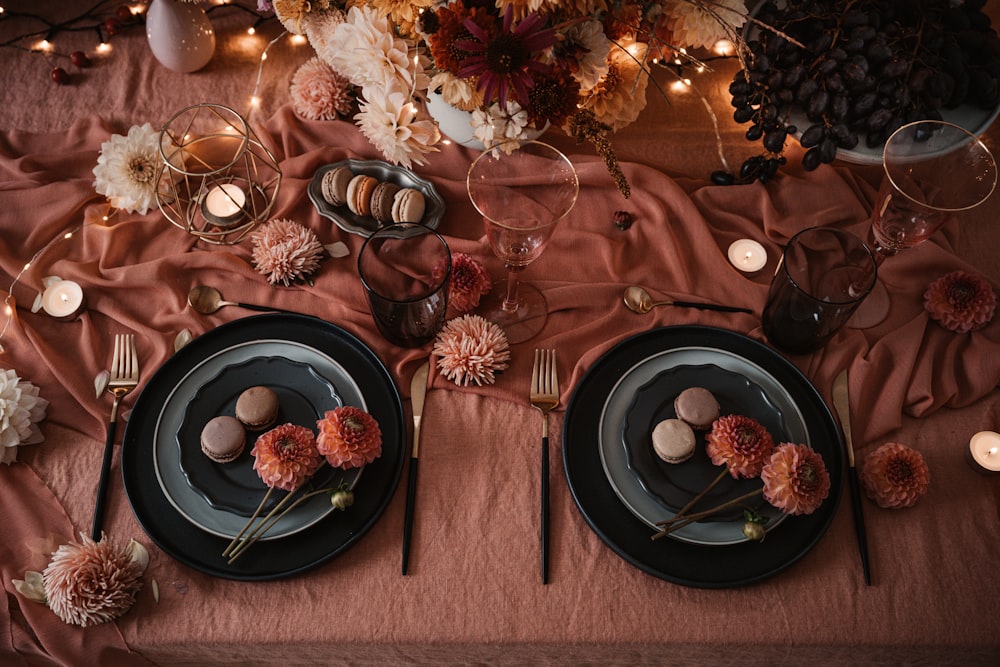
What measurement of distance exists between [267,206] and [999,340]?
1060mm

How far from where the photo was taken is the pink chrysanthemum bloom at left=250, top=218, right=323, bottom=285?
103 cm

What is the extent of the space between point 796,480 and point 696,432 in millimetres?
141

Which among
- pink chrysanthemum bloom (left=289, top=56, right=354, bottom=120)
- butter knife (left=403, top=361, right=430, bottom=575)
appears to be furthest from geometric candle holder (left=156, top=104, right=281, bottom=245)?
butter knife (left=403, top=361, right=430, bottom=575)

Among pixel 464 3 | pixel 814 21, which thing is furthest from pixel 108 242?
pixel 814 21

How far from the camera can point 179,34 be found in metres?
1.22

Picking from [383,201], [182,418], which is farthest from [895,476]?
[182,418]

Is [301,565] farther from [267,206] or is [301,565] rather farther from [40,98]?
[40,98]

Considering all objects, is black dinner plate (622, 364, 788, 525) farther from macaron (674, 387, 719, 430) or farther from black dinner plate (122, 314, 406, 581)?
black dinner plate (122, 314, 406, 581)

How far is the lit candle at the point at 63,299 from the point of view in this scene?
1025 mm

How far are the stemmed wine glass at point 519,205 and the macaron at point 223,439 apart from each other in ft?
1.19

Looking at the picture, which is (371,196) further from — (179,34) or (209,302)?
(179,34)

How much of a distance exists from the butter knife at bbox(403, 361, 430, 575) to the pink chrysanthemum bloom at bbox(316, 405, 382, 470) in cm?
8

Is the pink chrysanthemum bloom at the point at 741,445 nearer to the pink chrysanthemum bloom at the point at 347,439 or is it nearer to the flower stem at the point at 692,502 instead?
the flower stem at the point at 692,502

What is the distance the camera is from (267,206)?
1.10m
